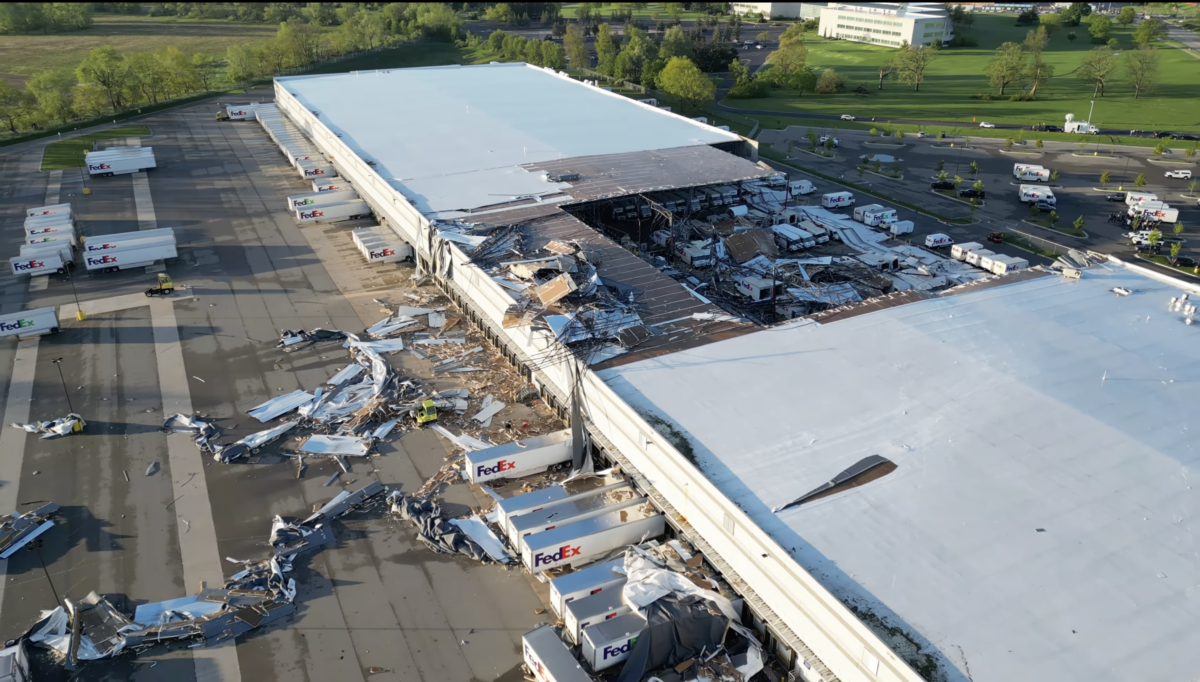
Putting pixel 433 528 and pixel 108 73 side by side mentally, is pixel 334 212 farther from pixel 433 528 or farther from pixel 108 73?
pixel 108 73

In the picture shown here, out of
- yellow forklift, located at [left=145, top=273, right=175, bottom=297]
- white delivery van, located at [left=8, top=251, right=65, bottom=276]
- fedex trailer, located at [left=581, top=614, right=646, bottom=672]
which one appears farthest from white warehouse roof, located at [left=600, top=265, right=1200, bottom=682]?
white delivery van, located at [left=8, top=251, right=65, bottom=276]

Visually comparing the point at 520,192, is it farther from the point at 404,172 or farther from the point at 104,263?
the point at 104,263

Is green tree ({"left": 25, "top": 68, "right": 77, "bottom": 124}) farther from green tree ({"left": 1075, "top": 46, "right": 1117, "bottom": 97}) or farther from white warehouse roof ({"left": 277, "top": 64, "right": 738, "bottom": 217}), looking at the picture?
green tree ({"left": 1075, "top": 46, "right": 1117, "bottom": 97})

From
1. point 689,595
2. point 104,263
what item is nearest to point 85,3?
point 104,263

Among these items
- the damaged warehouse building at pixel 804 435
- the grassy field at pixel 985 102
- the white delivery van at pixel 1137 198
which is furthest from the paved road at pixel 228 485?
the grassy field at pixel 985 102

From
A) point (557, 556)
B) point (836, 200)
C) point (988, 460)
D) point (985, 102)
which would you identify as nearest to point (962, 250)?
point (836, 200)

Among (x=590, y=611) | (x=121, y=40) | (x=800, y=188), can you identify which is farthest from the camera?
(x=121, y=40)
